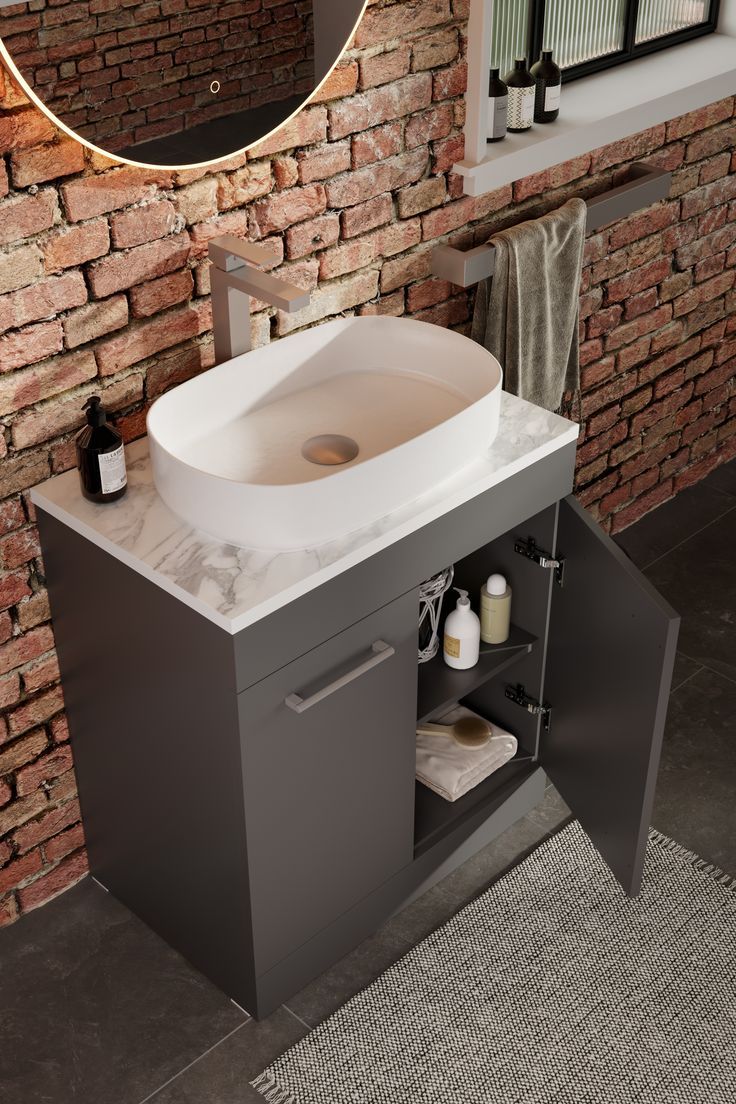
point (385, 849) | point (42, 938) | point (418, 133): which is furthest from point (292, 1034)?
point (418, 133)

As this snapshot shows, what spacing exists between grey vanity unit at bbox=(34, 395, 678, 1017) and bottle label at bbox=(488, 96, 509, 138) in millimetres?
564

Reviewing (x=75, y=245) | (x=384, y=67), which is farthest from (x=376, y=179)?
(x=75, y=245)

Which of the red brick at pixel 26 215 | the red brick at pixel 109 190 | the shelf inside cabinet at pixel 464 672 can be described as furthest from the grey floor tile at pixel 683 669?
the red brick at pixel 26 215

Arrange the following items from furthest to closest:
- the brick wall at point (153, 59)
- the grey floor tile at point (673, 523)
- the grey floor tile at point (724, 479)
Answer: the grey floor tile at point (724, 479), the grey floor tile at point (673, 523), the brick wall at point (153, 59)

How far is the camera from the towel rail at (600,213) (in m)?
2.39

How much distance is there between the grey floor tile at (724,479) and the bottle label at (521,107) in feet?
4.56

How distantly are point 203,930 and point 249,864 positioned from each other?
293 millimetres

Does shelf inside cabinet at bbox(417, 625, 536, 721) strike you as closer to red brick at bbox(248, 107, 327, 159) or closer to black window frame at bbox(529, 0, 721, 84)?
red brick at bbox(248, 107, 327, 159)

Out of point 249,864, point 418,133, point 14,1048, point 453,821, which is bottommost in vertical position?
point 14,1048

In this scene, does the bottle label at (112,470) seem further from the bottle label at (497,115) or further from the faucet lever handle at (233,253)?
the bottle label at (497,115)

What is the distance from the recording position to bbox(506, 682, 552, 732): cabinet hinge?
2.43m

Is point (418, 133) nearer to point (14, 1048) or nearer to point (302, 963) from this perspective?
point (302, 963)

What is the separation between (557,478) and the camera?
7.07 feet

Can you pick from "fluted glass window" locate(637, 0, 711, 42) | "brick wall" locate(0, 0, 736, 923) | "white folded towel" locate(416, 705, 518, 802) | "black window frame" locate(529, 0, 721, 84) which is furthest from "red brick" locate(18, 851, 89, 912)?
"fluted glass window" locate(637, 0, 711, 42)
